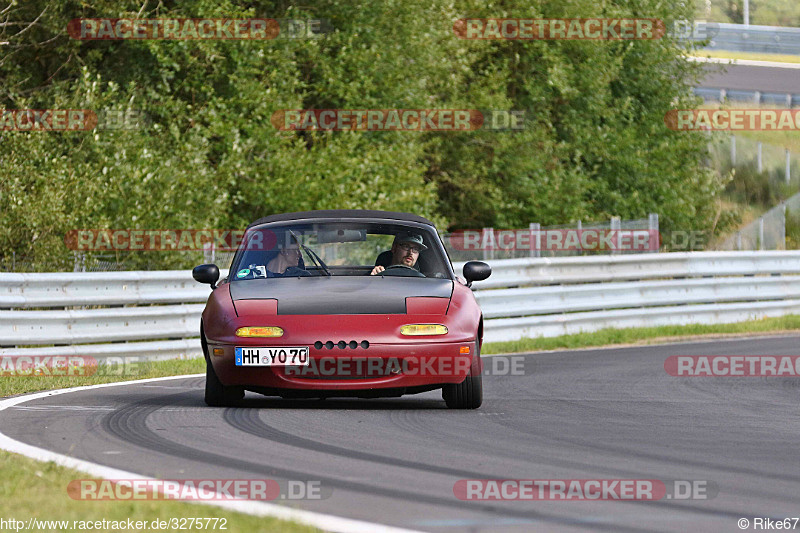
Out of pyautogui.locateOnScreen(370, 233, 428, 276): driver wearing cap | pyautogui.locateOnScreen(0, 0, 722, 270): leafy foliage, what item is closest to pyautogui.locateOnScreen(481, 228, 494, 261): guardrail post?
pyautogui.locateOnScreen(0, 0, 722, 270): leafy foliage

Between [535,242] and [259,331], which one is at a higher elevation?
[259,331]

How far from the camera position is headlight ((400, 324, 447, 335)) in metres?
8.70

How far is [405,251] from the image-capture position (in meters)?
9.94

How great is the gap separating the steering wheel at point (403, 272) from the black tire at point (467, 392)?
0.88m

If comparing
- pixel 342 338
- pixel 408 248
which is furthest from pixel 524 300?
pixel 342 338

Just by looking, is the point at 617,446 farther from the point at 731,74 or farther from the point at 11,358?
A: the point at 731,74
